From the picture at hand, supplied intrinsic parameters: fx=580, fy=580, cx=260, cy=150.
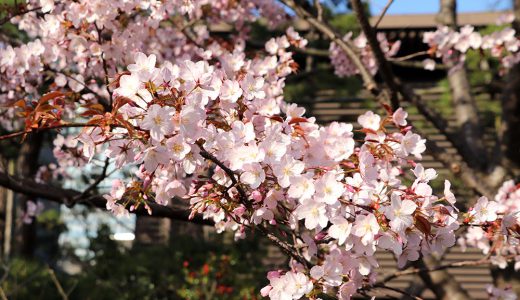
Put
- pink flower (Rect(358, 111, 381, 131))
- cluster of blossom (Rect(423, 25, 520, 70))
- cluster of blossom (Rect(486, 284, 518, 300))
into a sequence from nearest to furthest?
pink flower (Rect(358, 111, 381, 131))
cluster of blossom (Rect(486, 284, 518, 300))
cluster of blossom (Rect(423, 25, 520, 70))

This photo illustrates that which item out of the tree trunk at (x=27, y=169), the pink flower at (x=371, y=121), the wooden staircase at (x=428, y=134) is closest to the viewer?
the pink flower at (x=371, y=121)

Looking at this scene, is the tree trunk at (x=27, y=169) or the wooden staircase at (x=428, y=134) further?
the wooden staircase at (x=428, y=134)

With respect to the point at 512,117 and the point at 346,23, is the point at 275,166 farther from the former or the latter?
the point at 346,23

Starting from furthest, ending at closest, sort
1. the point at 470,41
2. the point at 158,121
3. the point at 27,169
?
the point at 27,169 → the point at 470,41 → the point at 158,121

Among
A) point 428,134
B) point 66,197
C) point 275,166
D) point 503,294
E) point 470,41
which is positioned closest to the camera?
point 275,166

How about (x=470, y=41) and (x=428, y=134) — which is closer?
(x=470, y=41)

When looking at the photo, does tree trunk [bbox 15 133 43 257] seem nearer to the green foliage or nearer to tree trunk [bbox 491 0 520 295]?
the green foliage

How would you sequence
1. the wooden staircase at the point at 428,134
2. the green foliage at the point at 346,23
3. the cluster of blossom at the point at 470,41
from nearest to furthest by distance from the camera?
1. the cluster of blossom at the point at 470,41
2. the green foliage at the point at 346,23
3. the wooden staircase at the point at 428,134

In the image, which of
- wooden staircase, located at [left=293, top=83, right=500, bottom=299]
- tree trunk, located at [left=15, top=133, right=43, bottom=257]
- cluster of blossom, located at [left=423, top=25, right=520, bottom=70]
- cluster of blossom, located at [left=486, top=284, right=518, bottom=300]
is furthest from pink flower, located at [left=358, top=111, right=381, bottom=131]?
tree trunk, located at [left=15, top=133, right=43, bottom=257]

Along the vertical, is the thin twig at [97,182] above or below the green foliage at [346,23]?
below

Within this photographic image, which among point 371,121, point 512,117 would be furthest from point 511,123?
point 371,121

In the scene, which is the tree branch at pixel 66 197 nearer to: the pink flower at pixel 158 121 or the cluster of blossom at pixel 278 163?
the cluster of blossom at pixel 278 163

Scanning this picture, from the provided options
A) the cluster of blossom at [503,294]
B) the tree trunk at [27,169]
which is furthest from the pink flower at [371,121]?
the tree trunk at [27,169]

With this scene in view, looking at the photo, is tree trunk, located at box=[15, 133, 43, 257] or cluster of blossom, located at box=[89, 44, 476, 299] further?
tree trunk, located at box=[15, 133, 43, 257]
